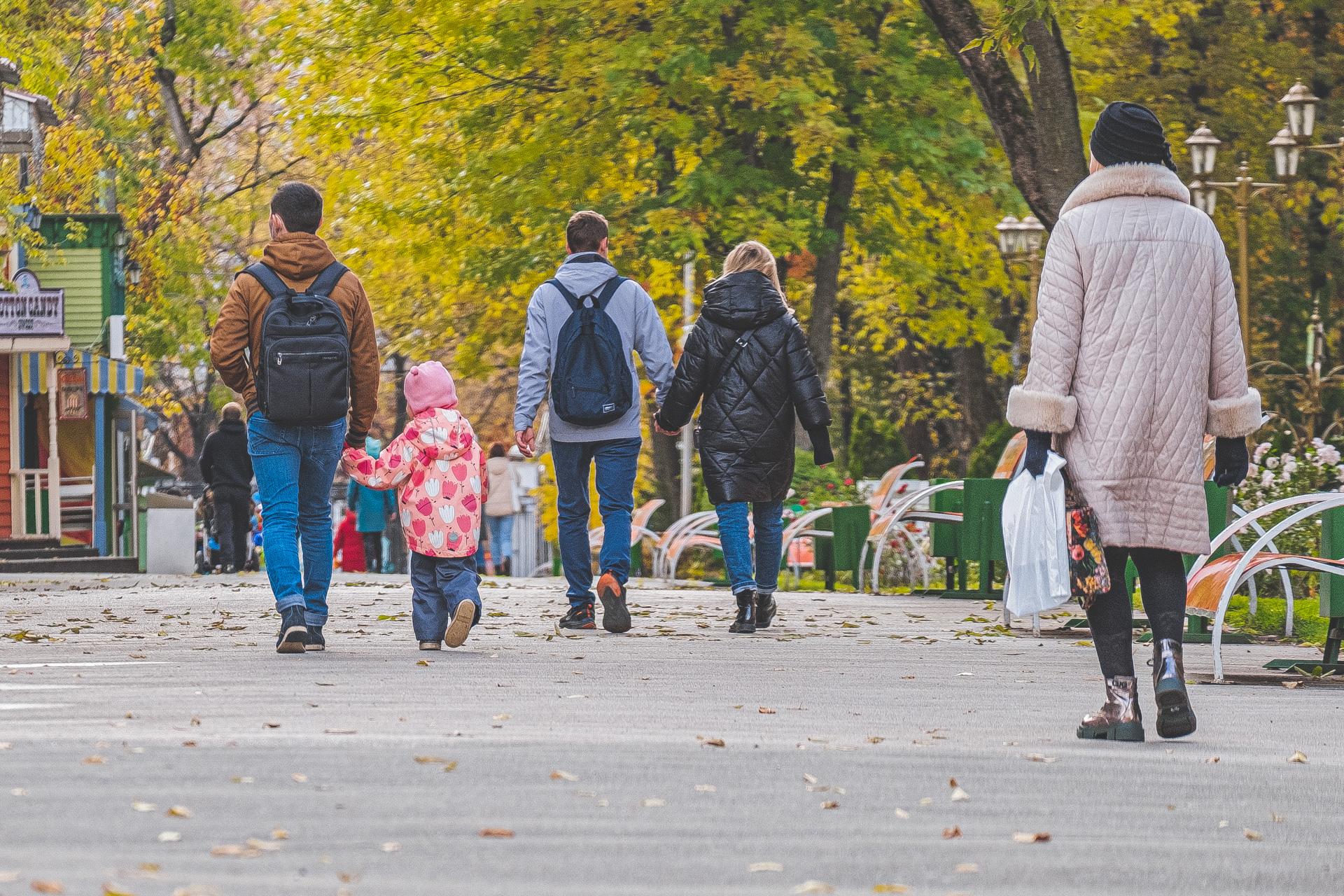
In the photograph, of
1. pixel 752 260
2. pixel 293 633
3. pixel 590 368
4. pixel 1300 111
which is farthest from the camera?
pixel 1300 111

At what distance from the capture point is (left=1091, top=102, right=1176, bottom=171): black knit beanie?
6.75 m

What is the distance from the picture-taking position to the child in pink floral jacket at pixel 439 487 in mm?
9367

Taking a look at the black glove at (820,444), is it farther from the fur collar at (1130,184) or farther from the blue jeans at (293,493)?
the fur collar at (1130,184)

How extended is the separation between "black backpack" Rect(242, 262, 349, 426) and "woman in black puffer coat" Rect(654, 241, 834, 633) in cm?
215

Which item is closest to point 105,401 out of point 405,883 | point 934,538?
point 934,538

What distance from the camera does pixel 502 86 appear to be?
23391 millimetres

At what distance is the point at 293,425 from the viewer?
9.11 metres

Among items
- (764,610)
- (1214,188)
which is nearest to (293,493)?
(764,610)

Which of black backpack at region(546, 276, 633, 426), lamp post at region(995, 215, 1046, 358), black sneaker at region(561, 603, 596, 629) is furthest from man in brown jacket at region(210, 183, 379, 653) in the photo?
lamp post at region(995, 215, 1046, 358)

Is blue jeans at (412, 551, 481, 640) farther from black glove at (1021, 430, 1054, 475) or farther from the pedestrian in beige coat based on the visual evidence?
the pedestrian in beige coat

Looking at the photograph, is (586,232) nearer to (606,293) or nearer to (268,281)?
(606,293)

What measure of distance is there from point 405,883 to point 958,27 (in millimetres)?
9994

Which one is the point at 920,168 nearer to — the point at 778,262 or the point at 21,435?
the point at 778,262

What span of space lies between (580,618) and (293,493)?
2311 mm
